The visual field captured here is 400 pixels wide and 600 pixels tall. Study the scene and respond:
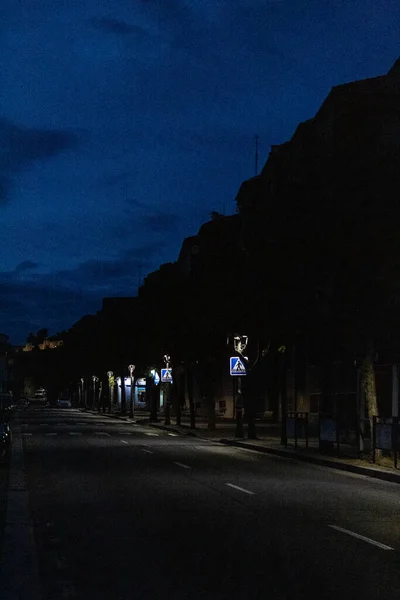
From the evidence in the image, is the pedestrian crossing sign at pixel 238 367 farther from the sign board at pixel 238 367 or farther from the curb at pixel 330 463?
the curb at pixel 330 463

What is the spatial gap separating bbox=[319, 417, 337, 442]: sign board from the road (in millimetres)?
4413

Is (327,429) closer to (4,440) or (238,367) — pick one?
(4,440)

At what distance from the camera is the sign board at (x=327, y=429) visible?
30.2m

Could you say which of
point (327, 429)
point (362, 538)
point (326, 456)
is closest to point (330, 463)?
point (326, 456)

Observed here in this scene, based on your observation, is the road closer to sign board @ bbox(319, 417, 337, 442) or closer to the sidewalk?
the sidewalk

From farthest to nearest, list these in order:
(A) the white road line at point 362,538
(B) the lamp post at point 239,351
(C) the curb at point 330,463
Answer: (B) the lamp post at point 239,351 < (C) the curb at point 330,463 < (A) the white road line at point 362,538

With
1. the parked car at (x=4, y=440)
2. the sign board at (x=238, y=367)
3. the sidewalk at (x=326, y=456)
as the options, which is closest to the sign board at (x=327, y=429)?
the sidewalk at (x=326, y=456)

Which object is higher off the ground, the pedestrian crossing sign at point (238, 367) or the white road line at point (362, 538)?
the pedestrian crossing sign at point (238, 367)

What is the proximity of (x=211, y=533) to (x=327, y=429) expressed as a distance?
17881mm

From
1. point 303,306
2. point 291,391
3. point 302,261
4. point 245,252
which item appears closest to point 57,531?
point 302,261

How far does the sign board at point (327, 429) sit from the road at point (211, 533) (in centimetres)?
441

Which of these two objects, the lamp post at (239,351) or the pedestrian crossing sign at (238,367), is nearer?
the pedestrian crossing sign at (238,367)

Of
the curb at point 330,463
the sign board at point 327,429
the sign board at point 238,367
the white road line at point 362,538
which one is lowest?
the white road line at point 362,538

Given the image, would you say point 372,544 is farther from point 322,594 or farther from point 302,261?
point 302,261
